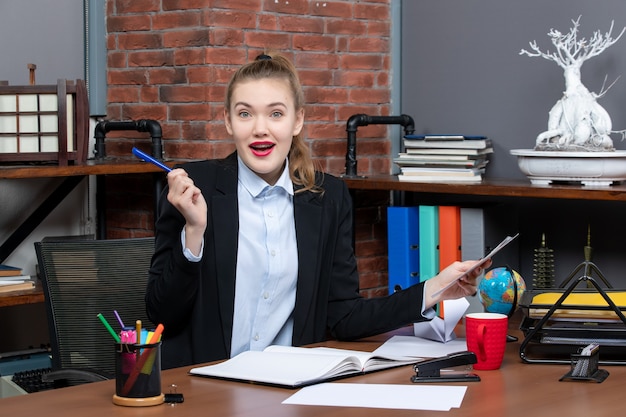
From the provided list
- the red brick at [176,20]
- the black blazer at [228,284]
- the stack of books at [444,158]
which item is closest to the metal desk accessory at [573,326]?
the black blazer at [228,284]

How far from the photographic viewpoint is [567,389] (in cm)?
172

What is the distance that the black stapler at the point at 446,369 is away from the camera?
70.3 inches

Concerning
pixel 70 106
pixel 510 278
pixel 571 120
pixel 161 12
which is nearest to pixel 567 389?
pixel 510 278

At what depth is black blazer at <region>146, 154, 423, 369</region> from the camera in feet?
7.07

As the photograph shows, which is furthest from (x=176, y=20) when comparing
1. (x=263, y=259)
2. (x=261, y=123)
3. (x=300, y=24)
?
(x=263, y=259)

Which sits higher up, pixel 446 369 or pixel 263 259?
pixel 263 259

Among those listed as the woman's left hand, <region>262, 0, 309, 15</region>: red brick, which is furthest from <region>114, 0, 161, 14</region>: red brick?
the woman's left hand

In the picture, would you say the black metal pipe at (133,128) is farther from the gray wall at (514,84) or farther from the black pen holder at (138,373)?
the black pen holder at (138,373)

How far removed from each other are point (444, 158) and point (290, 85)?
1189mm

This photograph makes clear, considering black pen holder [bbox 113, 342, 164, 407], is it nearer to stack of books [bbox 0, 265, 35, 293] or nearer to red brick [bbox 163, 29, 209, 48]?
stack of books [bbox 0, 265, 35, 293]

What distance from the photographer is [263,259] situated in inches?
89.5

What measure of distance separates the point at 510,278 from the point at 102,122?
1.96 m

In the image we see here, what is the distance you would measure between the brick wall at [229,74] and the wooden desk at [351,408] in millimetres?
1782

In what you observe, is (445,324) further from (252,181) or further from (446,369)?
(252,181)
